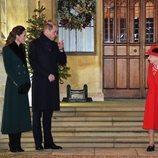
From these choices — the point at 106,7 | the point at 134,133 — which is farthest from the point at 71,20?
the point at 134,133

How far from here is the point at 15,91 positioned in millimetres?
7859

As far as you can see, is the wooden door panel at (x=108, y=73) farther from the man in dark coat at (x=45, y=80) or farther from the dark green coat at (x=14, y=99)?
the dark green coat at (x=14, y=99)

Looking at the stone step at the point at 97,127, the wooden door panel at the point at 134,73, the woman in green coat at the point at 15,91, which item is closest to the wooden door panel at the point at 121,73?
the wooden door panel at the point at 134,73

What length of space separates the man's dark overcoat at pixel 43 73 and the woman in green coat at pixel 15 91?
0.15 m

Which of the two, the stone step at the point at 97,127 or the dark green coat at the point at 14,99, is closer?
the dark green coat at the point at 14,99

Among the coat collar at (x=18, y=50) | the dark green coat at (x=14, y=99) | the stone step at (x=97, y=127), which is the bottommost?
the stone step at (x=97, y=127)

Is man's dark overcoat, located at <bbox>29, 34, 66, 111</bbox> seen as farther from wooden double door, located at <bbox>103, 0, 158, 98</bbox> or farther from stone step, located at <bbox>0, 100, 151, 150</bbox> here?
wooden double door, located at <bbox>103, 0, 158, 98</bbox>

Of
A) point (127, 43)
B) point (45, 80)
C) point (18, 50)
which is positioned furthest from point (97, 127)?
point (127, 43)

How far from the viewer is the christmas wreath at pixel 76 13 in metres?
11.7

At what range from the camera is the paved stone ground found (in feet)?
25.5

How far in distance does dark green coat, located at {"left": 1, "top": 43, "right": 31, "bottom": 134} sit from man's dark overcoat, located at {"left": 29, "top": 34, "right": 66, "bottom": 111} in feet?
0.54

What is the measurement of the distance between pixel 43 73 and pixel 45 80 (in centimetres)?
12

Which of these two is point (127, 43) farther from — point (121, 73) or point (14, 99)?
point (14, 99)

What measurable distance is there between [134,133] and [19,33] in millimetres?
Answer: 2739
